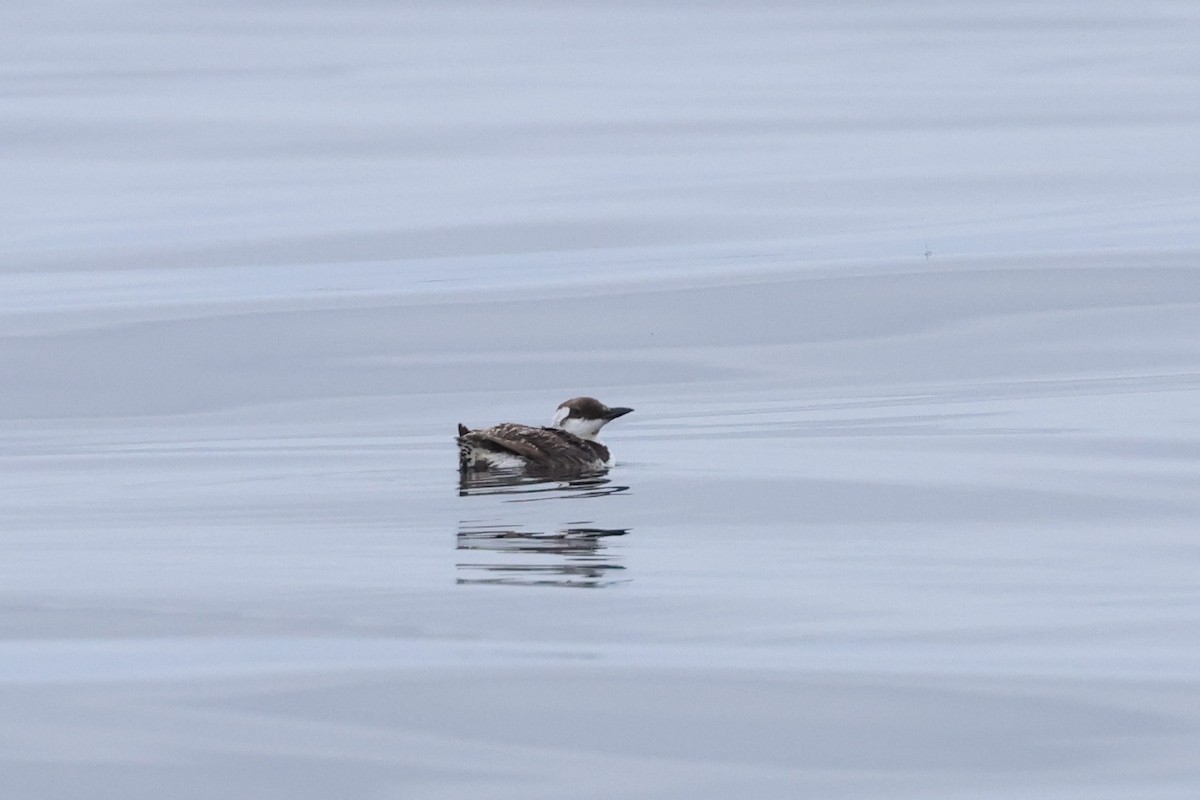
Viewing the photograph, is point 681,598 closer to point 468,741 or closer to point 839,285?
point 468,741

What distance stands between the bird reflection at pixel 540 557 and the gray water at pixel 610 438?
1.4 inches

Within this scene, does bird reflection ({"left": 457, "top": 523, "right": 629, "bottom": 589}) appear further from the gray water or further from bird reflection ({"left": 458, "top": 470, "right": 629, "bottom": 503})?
bird reflection ({"left": 458, "top": 470, "right": 629, "bottom": 503})

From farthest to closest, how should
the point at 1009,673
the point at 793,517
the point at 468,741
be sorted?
the point at 793,517 → the point at 1009,673 → the point at 468,741

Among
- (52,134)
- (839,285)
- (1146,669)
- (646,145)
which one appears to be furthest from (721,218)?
(1146,669)

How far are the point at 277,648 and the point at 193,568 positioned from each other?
131cm

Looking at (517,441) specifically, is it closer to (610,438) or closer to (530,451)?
(530,451)

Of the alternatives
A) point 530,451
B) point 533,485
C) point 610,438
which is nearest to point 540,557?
point 533,485

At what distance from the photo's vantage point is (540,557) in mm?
8336

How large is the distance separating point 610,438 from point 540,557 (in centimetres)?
401

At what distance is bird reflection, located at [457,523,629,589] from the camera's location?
7.93 meters

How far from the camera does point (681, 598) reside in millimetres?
7688

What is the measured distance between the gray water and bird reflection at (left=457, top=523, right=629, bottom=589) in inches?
1.4

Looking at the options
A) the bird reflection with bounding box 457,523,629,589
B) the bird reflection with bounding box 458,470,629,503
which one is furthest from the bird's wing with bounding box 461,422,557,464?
the bird reflection with bounding box 457,523,629,589

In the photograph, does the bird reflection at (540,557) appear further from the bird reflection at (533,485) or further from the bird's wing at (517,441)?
the bird's wing at (517,441)
